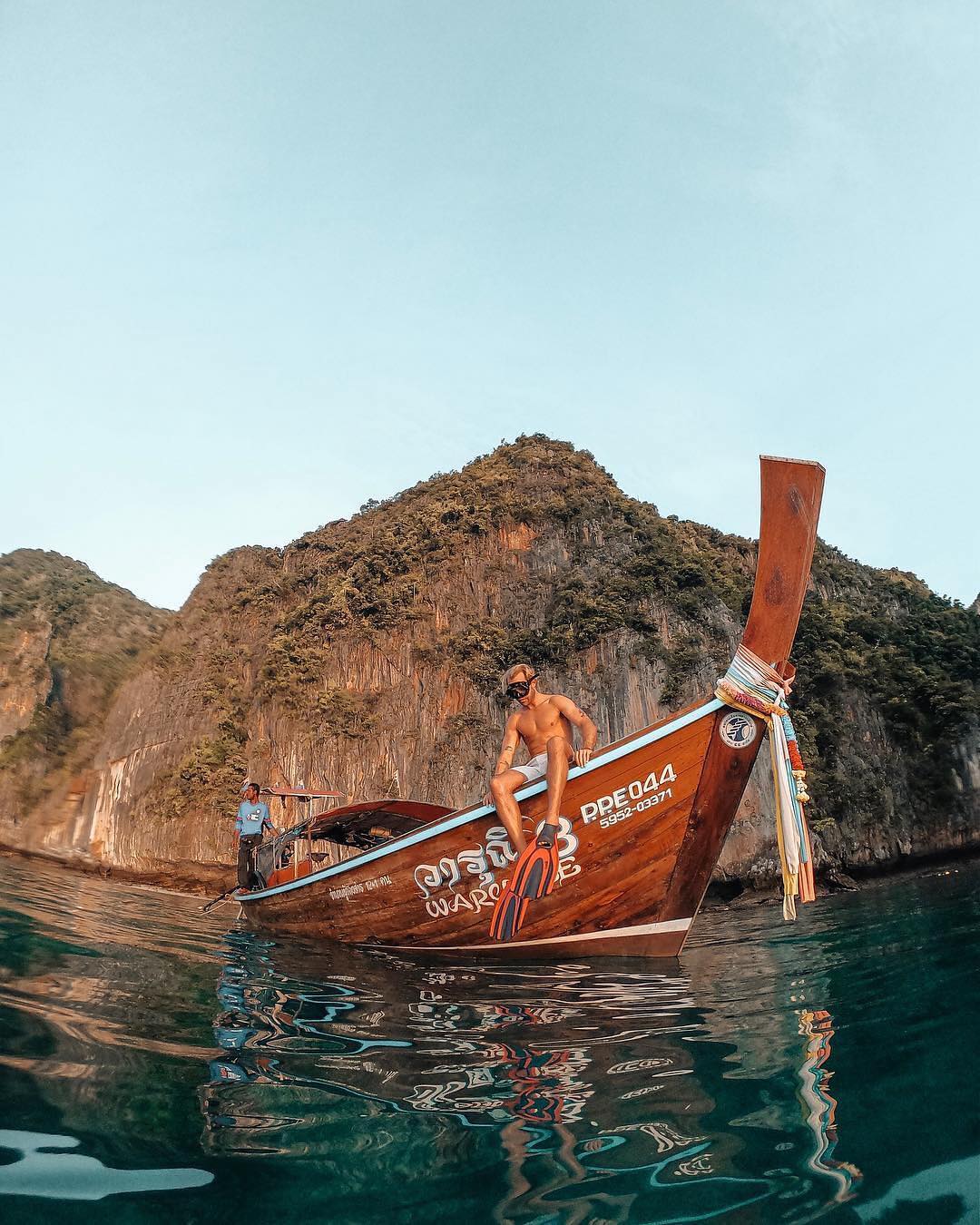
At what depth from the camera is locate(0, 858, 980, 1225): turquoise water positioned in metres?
1.62

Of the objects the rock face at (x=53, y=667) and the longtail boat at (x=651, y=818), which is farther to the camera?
the rock face at (x=53, y=667)

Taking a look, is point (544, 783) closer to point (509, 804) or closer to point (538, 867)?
point (509, 804)

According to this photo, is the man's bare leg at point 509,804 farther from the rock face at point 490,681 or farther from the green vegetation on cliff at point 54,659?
the green vegetation on cliff at point 54,659

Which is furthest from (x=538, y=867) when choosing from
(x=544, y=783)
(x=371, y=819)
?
(x=371, y=819)

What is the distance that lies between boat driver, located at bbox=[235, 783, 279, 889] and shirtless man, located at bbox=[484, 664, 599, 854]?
15.8 ft

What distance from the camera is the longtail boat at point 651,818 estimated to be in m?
5.05

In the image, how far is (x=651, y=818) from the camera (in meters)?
5.27

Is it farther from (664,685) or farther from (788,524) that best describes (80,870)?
(788,524)

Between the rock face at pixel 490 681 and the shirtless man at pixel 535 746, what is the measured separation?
14.8 metres

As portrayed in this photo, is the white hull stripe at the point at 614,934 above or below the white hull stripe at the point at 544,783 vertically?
below

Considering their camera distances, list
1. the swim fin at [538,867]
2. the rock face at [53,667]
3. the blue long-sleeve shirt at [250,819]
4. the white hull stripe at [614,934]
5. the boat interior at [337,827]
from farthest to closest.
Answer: the rock face at [53,667] → the blue long-sleeve shirt at [250,819] → the boat interior at [337,827] → the white hull stripe at [614,934] → the swim fin at [538,867]

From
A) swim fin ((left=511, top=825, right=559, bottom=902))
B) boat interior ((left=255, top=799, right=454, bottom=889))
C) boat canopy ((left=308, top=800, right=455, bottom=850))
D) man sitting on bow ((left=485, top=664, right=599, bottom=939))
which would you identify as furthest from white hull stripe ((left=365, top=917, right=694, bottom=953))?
boat interior ((left=255, top=799, right=454, bottom=889))

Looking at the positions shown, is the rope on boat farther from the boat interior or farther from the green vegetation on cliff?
the green vegetation on cliff

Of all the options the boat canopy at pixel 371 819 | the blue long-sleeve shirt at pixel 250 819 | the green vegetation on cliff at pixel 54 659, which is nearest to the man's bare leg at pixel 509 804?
the boat canopy at pixel 371 819
